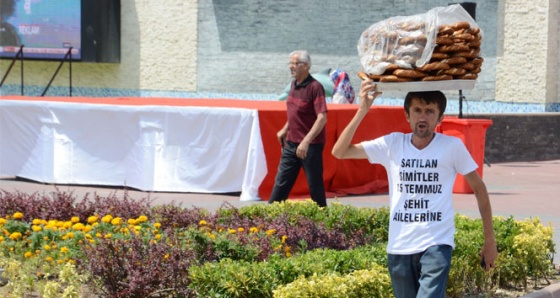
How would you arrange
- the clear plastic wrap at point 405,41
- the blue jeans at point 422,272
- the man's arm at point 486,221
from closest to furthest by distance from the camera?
the blue jeans at point 422,272 < the man's arm at point 486,221 < the clear plastic wrap at point 405,41

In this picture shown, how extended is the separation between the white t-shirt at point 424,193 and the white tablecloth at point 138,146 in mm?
8807

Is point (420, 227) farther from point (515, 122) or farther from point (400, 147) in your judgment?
point (515, 122)

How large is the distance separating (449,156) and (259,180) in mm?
8969

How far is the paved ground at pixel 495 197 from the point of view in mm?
14078

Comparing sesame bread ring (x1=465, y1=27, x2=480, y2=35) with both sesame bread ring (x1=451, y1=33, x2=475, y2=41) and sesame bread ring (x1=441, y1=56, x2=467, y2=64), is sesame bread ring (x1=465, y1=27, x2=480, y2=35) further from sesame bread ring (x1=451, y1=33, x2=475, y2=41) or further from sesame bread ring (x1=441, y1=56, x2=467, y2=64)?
sesame bread ring (x1=441, y1=56, x2=467, y2=64)

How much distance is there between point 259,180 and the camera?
47.8ft

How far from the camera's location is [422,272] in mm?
5566

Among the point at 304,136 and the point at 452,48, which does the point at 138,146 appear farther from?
the point at 452,48

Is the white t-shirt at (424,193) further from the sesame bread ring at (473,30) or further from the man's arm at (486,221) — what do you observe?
the sesame bread ring at (473,30)

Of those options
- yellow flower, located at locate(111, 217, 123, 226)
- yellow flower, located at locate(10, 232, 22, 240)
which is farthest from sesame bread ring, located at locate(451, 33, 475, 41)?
yellow flower, located at locate(10, 232, 22, 240)

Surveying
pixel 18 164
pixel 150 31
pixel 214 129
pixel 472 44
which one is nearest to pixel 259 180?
pixel 214 129

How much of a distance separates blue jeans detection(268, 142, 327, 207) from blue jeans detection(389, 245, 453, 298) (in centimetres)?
581

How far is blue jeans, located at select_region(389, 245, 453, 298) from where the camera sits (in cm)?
552

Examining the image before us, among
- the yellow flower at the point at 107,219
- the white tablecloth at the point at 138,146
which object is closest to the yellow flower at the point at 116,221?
the yellow flower at the point at 107,219
